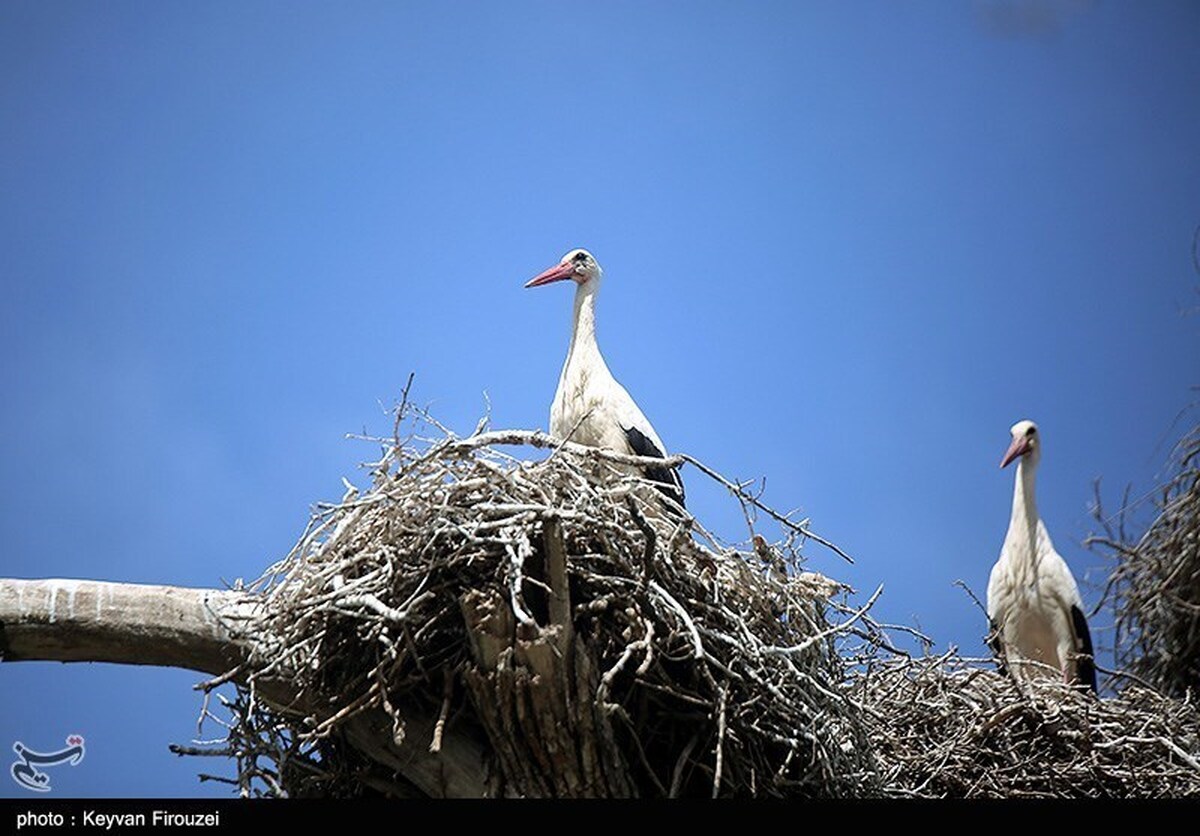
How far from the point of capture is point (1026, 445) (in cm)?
673

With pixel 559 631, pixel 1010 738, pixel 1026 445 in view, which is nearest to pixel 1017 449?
pixel 1026 445

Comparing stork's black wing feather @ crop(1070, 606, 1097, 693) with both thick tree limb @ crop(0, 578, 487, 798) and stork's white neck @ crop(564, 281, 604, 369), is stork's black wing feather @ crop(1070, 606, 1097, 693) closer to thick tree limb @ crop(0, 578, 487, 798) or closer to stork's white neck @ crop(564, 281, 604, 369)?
stork's white neck @ crop(564, 281, 604, 369)

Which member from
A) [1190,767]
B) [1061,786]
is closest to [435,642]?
[1061,786]

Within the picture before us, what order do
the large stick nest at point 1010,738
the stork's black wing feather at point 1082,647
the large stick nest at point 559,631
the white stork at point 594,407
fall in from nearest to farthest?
the large stick nest at point 559,631, the large stick nest at point 1010,738, the white stork at point 594,407, the stork's black wing feather at point 1082,647

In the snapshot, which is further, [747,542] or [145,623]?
[747,542]

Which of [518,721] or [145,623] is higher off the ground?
[145,623]

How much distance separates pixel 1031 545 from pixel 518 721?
3700mm

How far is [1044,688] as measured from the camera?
5.15 metres

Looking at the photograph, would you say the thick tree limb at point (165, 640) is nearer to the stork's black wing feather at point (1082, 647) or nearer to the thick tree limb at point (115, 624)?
→ the thick tree limb at point (115, 624)

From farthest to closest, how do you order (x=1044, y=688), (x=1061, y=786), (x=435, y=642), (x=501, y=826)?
(x=1044, y=688) < (x=1061, y=786) < (x=435, y=642) < (x=501, y=826)

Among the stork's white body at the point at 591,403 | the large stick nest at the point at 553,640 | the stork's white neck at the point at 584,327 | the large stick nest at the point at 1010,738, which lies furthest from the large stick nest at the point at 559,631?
the stork's white neck at the point at 584,327

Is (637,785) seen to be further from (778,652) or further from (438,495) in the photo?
(438,495)

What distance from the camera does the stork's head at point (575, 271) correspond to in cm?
587

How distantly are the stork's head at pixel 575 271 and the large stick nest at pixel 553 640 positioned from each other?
212cm
